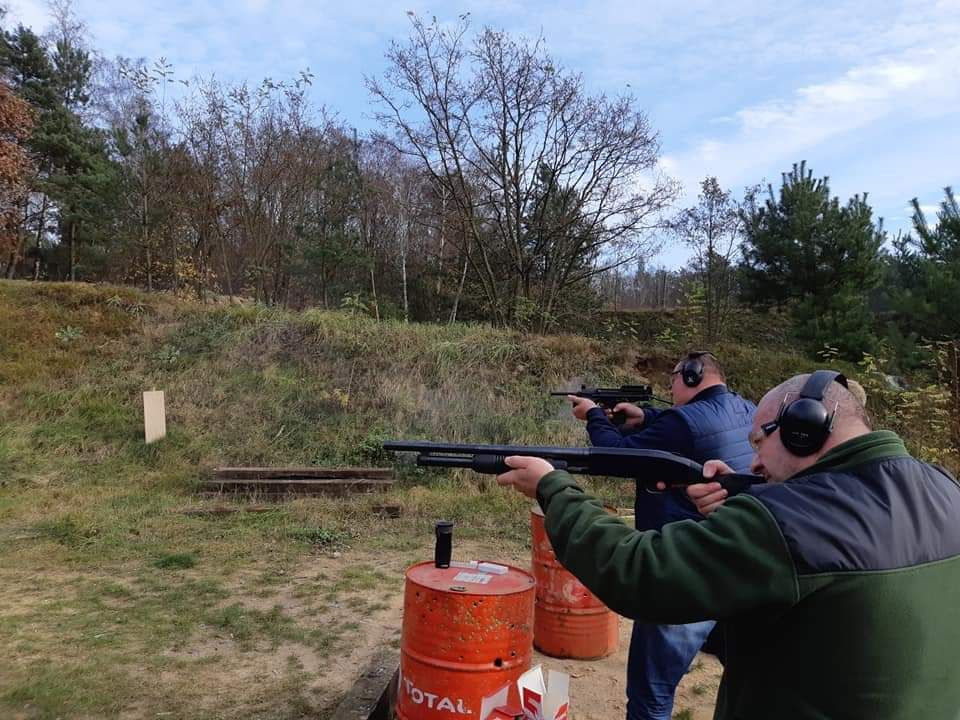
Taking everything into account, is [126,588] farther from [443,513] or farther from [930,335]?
[930,335]

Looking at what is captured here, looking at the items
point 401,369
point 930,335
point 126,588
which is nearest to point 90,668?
point 126,588

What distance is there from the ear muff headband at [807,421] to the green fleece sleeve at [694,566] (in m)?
0.24

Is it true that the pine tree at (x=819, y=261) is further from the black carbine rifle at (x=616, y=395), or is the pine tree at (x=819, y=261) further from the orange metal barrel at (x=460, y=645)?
the orange metal barrel at (x=460, y=645)

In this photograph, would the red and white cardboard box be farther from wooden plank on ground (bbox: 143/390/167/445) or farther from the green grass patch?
wooden plank on ground (bbox: 143/390/167/445)

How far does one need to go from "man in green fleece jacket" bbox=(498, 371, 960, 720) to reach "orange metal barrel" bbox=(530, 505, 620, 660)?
11.2 feet

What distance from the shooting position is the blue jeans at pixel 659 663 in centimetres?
340

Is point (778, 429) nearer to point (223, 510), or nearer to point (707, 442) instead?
point (707, 442)

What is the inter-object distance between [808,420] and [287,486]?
855cm

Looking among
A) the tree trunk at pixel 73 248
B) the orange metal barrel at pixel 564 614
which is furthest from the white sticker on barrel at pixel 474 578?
the tree trunk at pixel 73 248

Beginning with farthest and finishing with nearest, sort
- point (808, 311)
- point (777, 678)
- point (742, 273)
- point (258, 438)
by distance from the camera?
point (742, 273)
point (808, 311)
point (258, 438)
point (777, 678)

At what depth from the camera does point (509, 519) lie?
8875mm

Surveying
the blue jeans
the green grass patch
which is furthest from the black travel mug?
the green grass patch

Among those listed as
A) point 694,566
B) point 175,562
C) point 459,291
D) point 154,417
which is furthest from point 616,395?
point 459,291

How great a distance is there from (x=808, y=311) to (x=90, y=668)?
15.4 metres
